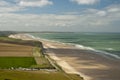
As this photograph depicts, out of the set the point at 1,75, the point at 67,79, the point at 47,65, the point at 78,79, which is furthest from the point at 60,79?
the point at 47,65

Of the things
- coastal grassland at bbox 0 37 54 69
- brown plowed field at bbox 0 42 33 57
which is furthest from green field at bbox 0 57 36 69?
brown plowed field at bbox 0 42 33 57

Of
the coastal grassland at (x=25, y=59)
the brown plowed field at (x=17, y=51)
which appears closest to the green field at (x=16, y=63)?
the coastal grassland at (x=25, y=59)

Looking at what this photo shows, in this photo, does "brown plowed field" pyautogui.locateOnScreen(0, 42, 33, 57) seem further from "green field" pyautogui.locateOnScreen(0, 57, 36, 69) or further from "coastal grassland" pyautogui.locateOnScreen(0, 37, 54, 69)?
"green field" pyautogui.locateOnScreen(0, 57, 36, 69)

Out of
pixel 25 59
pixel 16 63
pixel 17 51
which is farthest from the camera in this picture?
pixel 17 51

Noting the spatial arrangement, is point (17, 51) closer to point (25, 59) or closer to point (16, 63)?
point (25, 59)

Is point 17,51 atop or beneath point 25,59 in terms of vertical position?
beneath

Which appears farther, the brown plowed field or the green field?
the brown plowed field

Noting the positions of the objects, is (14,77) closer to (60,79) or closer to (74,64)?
(60,79)

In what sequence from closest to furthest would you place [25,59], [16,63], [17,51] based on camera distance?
[16,63] → [25,59] → [17,51]

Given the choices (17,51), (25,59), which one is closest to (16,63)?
(25,59)

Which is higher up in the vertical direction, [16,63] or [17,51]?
[16,63]

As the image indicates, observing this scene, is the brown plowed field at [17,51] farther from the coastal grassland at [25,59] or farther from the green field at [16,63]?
the green field at [16,63]

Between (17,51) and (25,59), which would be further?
(17,51)
